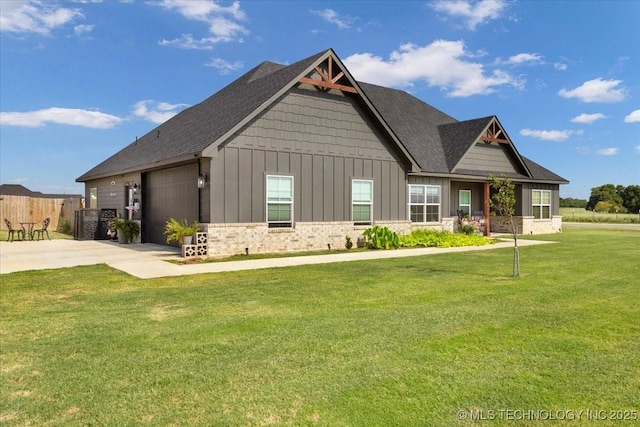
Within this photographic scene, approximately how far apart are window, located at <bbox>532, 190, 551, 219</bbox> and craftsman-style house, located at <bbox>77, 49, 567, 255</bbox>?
15.9 feet

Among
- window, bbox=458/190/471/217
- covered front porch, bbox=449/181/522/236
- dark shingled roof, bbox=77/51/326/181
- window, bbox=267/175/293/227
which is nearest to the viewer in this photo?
dark shingled roof, bbox=77/51/326/181

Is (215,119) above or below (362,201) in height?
above

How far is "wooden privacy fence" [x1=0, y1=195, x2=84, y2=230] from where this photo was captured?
2609 cm

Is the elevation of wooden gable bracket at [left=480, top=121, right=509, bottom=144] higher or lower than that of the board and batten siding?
higher

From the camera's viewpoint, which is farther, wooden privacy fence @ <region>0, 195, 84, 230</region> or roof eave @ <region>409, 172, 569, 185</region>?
wooden privacy fence @ <region>0, 195, 84, 230</region>

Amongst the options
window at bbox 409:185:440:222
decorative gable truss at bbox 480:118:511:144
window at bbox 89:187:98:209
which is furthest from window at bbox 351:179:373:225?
window at bbox 89:187:98:209

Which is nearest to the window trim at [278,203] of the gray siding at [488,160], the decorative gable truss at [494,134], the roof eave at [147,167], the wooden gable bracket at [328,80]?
the roof eave at [147,167]

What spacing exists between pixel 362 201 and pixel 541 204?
1415 centimetres

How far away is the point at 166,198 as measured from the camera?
16703 mm


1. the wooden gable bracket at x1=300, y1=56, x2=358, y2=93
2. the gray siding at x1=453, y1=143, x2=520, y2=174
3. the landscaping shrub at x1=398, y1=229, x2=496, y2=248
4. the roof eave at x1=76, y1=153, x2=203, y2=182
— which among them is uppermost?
the wooden gable bracket at x1=300, y1=56, x2=358, y2=93

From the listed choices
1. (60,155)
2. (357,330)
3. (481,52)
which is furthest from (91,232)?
(481,52)

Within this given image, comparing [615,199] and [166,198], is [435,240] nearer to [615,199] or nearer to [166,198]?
[166,198]

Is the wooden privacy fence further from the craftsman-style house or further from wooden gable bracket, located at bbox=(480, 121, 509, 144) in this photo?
wooden gable bracket, located at bbox=(480, 121, 509, 144)

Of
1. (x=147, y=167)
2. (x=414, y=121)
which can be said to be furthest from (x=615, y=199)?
(x=147, y=167)
